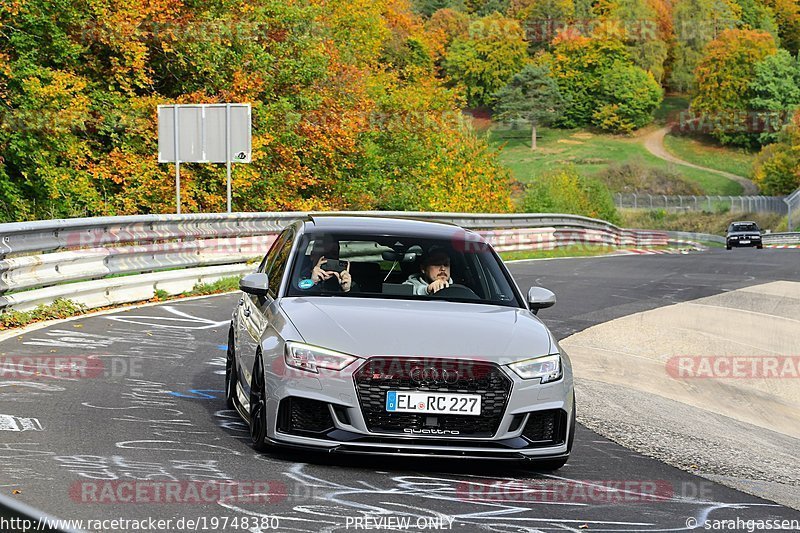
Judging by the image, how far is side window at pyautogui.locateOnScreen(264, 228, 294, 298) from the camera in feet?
26.8

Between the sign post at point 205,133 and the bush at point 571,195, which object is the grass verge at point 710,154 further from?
the sign post at point 205,133

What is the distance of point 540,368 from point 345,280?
158cm

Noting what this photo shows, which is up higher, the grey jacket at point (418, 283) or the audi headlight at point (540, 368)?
the grey jacket at point (418, 283)

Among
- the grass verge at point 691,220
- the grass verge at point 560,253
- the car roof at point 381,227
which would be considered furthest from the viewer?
the grass verge at point 691,220

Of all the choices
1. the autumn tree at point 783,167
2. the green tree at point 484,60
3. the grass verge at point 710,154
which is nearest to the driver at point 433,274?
the autumn tree at point 783,167

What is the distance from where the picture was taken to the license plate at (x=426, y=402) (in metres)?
6.76

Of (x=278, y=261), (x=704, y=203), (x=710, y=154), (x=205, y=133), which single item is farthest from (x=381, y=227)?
(x=710, y=154)

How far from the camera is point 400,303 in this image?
7.78 meters

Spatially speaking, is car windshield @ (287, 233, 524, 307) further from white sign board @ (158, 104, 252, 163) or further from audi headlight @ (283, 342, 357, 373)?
white sign board @ (158, 104, 252, 163)

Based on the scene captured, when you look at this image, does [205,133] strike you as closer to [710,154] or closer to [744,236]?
[744,236]

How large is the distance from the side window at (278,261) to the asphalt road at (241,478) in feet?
2.96

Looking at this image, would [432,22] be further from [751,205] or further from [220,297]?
[220,297]

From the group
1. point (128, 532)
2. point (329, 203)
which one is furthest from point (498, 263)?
point (329, 203)

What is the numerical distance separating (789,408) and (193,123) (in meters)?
15.5
